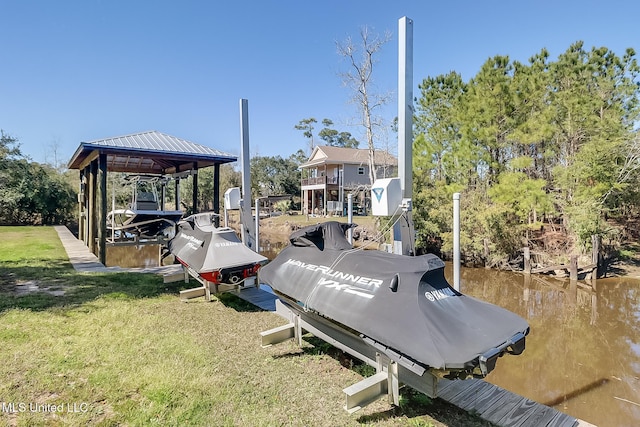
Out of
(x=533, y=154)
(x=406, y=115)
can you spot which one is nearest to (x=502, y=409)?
(x=406, y=115)

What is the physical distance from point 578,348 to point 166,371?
6.66 metres

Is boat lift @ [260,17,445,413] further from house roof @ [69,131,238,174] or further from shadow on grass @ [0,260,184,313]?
house roof @ [69,131,238,174]

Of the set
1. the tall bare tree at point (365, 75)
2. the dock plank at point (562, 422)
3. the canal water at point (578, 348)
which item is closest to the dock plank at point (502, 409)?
the dock plank at point (562, 422)

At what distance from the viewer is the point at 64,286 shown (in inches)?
247

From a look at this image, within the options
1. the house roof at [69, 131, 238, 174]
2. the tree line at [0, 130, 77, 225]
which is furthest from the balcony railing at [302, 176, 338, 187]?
the house roof at [69, 131, 238, 174]

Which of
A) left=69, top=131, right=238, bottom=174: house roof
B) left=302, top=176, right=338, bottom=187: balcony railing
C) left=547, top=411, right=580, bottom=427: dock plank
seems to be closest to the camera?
left=547, top=411, right=580, bottom=427: dock plank

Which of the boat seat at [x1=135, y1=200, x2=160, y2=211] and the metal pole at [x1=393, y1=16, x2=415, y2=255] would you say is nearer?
the metal pole at [x1=393, y1=16, x2=415, y2=255]

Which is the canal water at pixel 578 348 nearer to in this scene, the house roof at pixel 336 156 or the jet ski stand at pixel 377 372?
the jet ski stand at pixel 377 372

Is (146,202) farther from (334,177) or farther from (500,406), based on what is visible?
(334,177)

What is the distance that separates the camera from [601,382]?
494 centimetres

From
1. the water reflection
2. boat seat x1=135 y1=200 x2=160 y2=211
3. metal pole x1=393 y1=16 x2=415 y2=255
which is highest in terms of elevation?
metal pole x1=393 y1=16 x2=415 y2=255

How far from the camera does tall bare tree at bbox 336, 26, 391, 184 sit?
1535 cm

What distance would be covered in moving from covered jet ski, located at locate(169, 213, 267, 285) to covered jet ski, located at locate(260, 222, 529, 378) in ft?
6.53

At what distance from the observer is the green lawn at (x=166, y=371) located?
8.50 feet
